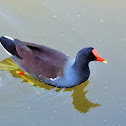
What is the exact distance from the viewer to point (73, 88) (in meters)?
5.06

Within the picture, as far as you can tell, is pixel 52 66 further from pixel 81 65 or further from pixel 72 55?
pixel 72 55

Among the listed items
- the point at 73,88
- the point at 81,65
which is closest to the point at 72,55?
the point at 73,88

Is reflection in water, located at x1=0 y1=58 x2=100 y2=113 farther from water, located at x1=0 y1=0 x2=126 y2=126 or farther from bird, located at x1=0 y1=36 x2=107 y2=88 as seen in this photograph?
bird, located at x1=0 y1=36 x2=107 y2=88

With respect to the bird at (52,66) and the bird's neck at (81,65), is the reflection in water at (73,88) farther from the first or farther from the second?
the bird's neck at (81,65)

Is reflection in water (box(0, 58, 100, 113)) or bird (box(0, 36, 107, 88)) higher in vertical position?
bird (box(0, 36, 107, 88))

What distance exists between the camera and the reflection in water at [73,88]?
15.9ft

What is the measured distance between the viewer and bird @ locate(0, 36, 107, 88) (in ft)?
15.6

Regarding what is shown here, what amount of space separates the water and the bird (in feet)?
0.71

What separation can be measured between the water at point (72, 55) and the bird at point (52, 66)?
22 cm

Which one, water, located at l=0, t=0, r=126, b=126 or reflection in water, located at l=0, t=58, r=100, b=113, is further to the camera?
reflection in water, located at l=0, t=58, r=100, b=113

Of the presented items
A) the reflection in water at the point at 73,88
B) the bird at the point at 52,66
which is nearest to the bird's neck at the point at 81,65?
the bird at the point at 52,66

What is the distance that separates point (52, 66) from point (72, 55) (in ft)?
2.52

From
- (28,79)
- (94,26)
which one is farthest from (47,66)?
(94,26)

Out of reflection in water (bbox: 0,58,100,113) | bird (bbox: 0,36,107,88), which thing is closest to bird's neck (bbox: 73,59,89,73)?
bird (bbox: 0,36,107,88)
